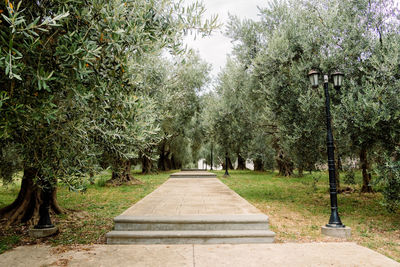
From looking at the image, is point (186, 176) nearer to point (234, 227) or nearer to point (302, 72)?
point (302, 72)

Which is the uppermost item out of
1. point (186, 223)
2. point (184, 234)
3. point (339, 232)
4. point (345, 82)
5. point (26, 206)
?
point (345, 82)

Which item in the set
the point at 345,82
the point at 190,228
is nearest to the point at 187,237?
the point at 190,228

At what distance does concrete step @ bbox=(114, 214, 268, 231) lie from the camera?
656 centimetres

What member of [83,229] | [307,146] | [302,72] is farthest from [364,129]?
[83,229]

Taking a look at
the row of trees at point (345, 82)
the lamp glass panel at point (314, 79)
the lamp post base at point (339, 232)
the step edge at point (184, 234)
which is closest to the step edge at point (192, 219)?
the step edge at point (184, 234)

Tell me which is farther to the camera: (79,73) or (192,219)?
(192,219)

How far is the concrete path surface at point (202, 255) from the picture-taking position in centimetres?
494

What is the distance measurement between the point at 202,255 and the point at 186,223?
134cm

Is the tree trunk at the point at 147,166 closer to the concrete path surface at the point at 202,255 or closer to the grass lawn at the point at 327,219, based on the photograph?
the grass lawn at the point at 327,219

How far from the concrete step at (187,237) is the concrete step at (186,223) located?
10.2 inches

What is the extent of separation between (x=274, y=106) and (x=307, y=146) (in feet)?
7.01

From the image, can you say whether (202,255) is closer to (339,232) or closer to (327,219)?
(339,232)

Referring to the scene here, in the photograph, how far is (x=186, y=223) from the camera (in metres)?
6.62

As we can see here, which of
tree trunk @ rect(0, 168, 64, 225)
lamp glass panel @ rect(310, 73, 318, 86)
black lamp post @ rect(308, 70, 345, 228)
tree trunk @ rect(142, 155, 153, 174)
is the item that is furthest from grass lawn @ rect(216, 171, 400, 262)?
tree trunk @ rect(142, 155, 153, 174)
